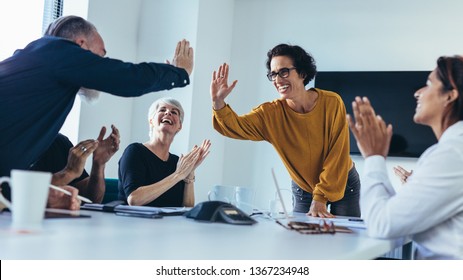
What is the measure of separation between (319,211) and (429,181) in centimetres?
102

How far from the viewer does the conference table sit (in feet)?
2.92

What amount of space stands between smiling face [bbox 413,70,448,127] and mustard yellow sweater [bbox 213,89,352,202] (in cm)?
94

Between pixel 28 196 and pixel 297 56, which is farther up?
pixel 297 56

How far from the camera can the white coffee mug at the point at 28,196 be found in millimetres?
927

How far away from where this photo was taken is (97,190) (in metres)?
2.27

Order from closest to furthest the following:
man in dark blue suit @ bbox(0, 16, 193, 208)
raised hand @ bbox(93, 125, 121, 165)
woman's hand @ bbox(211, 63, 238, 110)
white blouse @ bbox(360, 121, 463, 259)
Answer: white blouse @ bbox(360, 121, 463, 259)
man in dark blue suit @ bbox(0, 16, 193, 208)
raised hand @ bbox(93, 125, 121, 165)
woman's hand @ bbox(211, 63, 238, 110)

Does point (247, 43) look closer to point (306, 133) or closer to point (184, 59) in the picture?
point (306, 133)

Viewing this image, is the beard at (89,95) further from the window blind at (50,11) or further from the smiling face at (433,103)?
the window blind at (50,11)

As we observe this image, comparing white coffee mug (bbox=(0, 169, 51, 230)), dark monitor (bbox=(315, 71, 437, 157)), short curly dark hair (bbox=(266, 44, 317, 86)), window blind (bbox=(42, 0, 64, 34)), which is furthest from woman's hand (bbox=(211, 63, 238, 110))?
dark monitor (bbox=(315, 71, 437, 157))

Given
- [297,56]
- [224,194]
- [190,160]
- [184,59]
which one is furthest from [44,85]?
[297,56]

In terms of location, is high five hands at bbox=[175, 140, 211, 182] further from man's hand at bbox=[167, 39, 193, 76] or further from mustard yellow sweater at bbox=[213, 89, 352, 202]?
man's hand at bbox=[167, 39, 193, 76]

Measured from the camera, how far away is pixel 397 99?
461 cm

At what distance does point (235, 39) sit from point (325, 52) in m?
1.00
